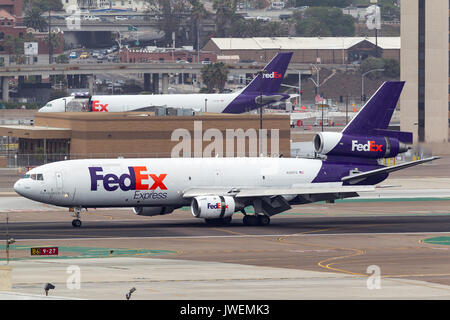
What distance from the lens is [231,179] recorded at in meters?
67.1

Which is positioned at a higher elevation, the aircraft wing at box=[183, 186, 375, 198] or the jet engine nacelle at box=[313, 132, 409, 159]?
the jet engine nacelle at box=[313, 132, 409, 159]

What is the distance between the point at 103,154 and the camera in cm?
11269

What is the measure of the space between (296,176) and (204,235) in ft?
31.3

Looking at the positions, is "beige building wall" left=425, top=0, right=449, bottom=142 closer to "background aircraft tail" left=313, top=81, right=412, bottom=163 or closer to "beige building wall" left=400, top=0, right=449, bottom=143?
"beige building wall" left=400, top=0, right=449, bottom=143

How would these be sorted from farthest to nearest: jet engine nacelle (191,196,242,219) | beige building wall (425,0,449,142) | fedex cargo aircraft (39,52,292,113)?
beige building wall (425,0,449,142) < fedex cargo aircraft (39,52,292,113) < jet engine nacelle (191,196,242,219)

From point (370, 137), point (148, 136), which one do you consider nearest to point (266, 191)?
point (370, 137)

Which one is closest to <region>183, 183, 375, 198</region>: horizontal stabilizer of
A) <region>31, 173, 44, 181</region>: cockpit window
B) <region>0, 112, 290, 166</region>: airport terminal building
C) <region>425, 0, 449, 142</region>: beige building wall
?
<region>31, 173, 44, 181</region>: cockpit window

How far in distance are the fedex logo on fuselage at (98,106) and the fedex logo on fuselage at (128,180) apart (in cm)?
6973

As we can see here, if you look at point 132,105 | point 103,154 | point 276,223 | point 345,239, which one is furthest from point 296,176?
point 132,105

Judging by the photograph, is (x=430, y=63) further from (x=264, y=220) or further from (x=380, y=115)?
(x=264, y=220)

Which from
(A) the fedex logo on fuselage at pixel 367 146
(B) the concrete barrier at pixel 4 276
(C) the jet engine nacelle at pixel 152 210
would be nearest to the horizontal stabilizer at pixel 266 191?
(C) the jet engine nacelle at pixel 152 210

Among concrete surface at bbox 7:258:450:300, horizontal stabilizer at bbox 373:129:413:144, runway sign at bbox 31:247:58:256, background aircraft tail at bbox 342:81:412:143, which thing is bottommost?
concrete surface at bbox 7:258:450:300

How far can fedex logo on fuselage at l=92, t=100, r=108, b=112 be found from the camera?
13362 centimetres

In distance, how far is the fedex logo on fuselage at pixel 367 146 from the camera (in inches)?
2734
